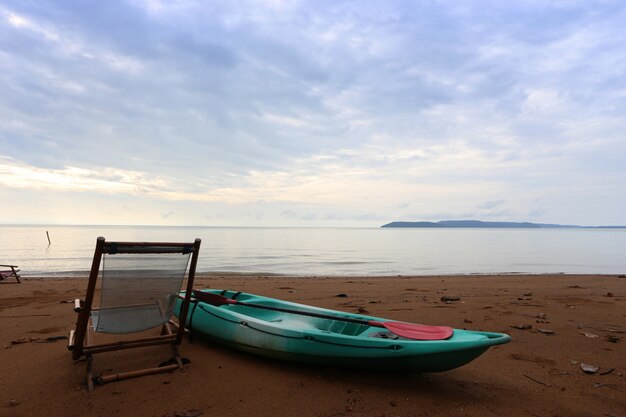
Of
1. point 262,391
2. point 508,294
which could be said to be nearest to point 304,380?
point 262,391

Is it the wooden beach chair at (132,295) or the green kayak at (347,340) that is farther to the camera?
the wooden beach chair at (132,295)

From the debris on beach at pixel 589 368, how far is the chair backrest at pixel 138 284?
15.1ft

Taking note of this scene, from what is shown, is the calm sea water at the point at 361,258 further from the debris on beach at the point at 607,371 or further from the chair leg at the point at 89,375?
the chair leg at the point at 89,375

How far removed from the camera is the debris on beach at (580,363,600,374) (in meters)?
4.43

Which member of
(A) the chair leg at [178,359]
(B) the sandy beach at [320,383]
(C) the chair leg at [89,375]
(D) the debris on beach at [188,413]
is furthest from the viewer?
(A) the chair leg at [178,359]

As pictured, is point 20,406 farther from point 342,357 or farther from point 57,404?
point 342,357

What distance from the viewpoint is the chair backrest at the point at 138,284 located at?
383 cm

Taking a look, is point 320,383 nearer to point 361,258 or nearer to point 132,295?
point 132,295

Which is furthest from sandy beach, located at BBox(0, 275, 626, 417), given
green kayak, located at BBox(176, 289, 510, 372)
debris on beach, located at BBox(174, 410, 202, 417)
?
green kayak, located at BBox(176, 289, 510, 372)

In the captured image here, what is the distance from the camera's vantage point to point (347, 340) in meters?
3.96

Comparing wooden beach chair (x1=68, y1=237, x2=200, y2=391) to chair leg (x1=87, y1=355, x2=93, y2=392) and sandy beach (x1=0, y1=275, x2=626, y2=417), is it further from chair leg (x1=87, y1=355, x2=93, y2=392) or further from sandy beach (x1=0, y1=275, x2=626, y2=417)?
sandy beach (x1=0, y1=275, x2=626, y2=417)

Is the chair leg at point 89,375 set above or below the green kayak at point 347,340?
below

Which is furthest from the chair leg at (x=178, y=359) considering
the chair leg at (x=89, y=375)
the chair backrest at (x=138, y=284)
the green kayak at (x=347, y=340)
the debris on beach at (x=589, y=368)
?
the debris on beach at (x=589, y=368)

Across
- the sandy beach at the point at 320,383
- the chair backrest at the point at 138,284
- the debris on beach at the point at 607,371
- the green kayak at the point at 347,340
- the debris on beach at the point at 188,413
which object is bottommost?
the debris on beach at the point at 188,413
